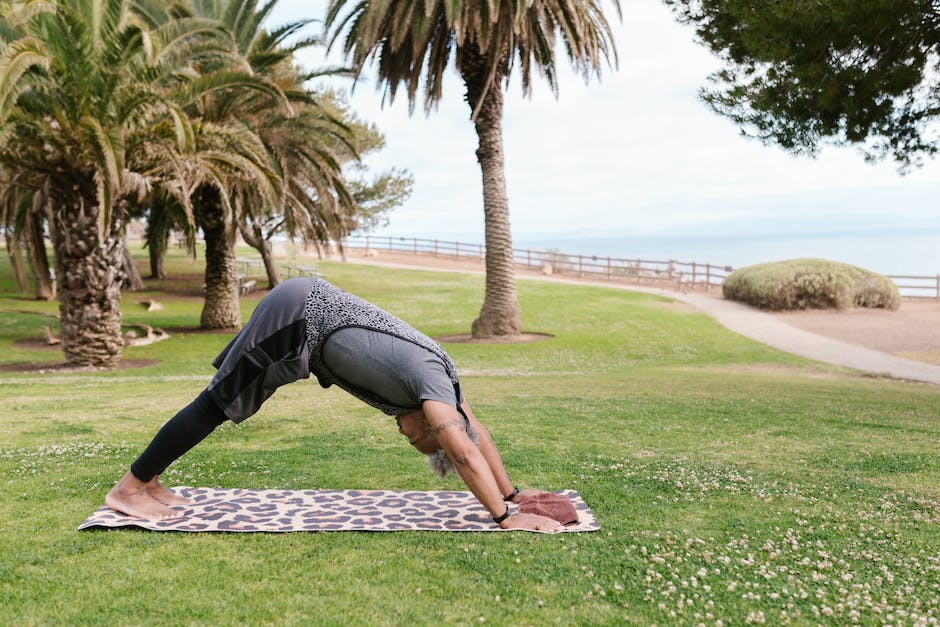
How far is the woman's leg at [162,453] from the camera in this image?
4.32 metres

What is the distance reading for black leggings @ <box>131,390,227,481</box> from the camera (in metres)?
4.32

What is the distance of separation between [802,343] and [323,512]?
64.6 ft

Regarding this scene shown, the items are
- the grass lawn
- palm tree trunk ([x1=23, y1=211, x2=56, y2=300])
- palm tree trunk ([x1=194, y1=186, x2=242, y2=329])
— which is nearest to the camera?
the grass lawn

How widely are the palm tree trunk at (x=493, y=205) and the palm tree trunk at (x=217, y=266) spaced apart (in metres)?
7.15

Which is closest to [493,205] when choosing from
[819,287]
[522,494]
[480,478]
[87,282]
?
[87,282]

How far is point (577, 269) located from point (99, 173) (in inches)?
1292

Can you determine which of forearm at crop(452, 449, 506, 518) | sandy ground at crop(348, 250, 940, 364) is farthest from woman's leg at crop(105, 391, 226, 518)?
sandy ground at crop(348, 250, 940, 364)

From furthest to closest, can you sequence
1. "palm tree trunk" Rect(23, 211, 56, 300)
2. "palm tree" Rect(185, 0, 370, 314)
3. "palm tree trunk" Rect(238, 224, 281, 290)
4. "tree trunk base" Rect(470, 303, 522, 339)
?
"palm tree trunk" Rect(238, 224, 281, 290), "tree trunk base" Rect(470, 303, 522, 339), "palm tree" Rect(185, 0, 370, 314), "palm tree trunk" Rect(23, 211, 56, 300)

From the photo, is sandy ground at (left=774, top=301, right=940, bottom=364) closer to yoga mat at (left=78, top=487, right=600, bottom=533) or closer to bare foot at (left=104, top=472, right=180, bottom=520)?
yoga mat at (left=78, top=487, right=600, bottom=533)

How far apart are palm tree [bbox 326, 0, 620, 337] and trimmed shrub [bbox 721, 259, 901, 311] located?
11.8 m

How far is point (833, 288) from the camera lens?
2778 centimetres

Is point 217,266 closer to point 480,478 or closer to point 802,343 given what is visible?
point 802,343

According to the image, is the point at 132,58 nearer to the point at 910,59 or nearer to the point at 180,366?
the point at 180,366

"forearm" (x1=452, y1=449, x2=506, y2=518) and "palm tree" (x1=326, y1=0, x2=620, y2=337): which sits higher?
"palm tree" (x1=326, y1=0, x2=620, y2=337)
